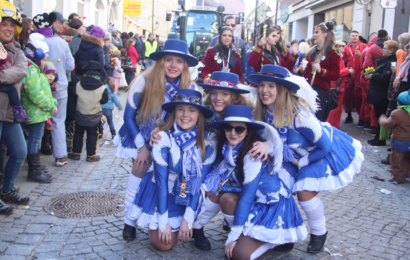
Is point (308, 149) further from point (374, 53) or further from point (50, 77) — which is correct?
point (374, 53)

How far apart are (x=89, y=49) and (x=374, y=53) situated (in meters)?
6.20

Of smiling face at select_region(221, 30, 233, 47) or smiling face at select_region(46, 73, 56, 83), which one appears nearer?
smiling face at select_region(46, 73, 56, 83)

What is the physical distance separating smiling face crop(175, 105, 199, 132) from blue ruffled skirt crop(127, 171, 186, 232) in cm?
56

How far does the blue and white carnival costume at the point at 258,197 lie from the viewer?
9.87ft

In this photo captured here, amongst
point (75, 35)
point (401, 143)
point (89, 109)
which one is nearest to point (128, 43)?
point (75, 35)

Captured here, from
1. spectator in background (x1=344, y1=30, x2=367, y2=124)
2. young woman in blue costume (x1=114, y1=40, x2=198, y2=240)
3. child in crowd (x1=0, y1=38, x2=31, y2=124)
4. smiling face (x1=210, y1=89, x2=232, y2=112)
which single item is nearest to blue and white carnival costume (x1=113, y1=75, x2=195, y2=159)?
young woman in blue costume (x1=114, y1=40, x2=198, y2=240)

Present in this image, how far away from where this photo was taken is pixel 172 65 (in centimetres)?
352

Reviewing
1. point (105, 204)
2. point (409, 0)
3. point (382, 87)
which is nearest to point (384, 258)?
point (105, 204)

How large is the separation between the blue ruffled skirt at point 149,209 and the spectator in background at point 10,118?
1.42 m

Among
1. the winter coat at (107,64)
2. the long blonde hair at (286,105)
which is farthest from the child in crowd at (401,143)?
the winter coat at (107,64)

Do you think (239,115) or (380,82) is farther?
(380,82)

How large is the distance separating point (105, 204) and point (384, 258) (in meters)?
2.87

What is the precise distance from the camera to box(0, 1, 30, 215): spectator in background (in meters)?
3.74

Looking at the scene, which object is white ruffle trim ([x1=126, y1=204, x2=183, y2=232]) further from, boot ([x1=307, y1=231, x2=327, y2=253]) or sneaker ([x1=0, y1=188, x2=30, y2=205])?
sneaker ([x1=0, y1=188, x2=30, y2=205])
